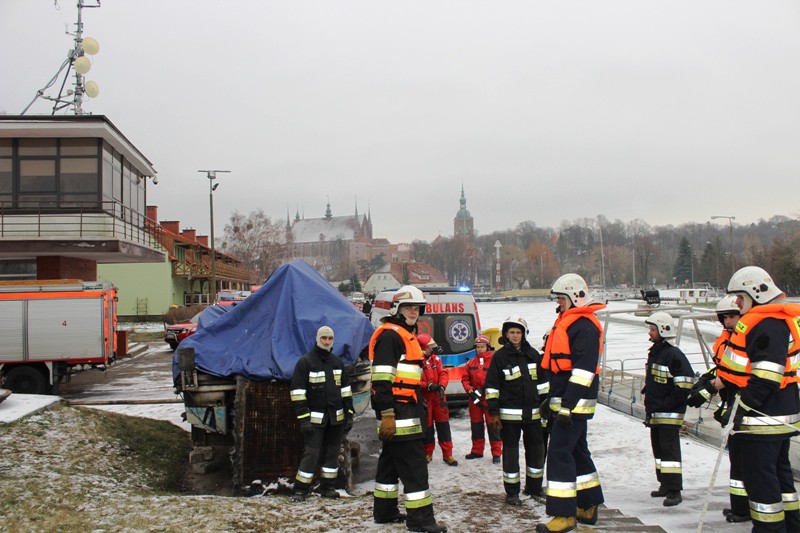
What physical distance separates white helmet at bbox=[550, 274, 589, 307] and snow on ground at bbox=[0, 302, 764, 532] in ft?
6.40

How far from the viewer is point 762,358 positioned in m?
4.82

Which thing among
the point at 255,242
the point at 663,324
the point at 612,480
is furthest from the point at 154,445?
the point at 255,242

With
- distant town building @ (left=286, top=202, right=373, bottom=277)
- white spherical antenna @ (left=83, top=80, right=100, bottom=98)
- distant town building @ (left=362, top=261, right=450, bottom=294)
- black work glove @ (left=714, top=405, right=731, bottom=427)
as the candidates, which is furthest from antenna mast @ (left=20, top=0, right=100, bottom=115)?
distant town building @ (left=286, top=202, right=373, bottom=277)

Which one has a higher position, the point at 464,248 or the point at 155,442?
the point at 464,248

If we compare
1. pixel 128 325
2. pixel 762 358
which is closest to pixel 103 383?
pixel 762 358

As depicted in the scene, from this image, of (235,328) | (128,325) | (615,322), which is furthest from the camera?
(128,325)

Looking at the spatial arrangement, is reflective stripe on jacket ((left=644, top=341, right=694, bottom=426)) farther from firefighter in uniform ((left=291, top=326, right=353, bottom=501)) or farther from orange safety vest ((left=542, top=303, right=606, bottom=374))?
firefighter in uniform ((left=291, top=326, right=353, bottom=501))

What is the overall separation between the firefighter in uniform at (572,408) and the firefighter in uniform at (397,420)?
105 cm

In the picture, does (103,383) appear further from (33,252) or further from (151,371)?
(33,252)

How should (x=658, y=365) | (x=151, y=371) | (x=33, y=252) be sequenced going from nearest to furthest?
1. (x=658, y=365)
2. (x=151, y=371)
3. (x=33, y=252)

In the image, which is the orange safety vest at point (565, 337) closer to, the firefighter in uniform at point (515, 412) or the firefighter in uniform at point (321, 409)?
the firefighter in uniform at point (515, 412)

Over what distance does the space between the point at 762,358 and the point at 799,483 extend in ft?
10.4

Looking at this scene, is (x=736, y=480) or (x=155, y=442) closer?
(x=736, y=480)

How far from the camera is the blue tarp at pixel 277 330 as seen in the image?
7379 mm
